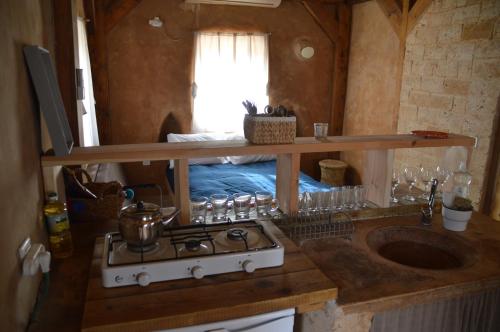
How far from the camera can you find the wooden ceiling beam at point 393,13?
3.85 metres

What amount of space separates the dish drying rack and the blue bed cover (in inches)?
62.1

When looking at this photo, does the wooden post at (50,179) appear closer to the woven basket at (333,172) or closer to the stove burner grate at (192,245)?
the stove burner grate at (192,245)

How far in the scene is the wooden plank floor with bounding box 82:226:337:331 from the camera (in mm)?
1049

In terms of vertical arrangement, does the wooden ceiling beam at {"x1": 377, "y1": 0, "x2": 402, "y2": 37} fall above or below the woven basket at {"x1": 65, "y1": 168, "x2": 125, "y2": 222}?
above

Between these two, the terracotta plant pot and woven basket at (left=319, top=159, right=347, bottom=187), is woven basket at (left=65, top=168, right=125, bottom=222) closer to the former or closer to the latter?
the terracotta plant pot

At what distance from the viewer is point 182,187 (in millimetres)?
1530

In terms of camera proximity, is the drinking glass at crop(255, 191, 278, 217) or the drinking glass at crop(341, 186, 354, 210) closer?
the drinking glass at crop(255, 191, 278, 217)

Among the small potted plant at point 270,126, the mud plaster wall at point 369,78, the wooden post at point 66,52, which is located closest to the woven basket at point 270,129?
the small potted plant at point 270,126

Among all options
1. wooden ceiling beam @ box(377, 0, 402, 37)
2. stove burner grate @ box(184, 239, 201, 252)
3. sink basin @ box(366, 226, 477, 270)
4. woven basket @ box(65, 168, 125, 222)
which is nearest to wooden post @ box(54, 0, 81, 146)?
woven basket @ box(65, 168, 125, 222)

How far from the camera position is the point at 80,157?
138 cm

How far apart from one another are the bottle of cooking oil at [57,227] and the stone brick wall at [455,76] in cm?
286

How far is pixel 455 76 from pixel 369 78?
1.37 meters

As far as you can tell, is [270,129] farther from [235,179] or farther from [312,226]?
[235,179]

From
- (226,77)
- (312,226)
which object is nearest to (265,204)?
(312,226)
